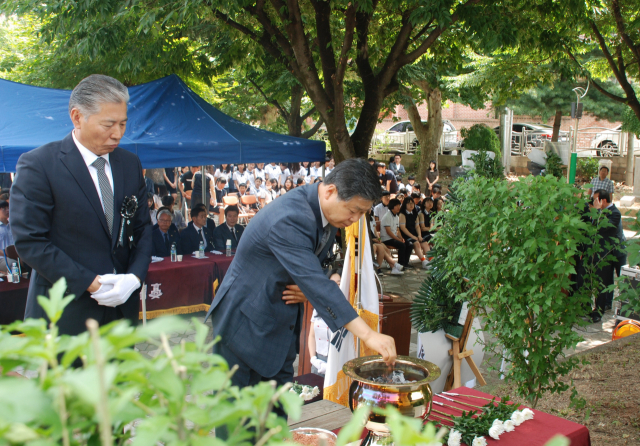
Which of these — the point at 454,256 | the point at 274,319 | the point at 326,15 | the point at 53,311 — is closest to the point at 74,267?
the point at 274,319

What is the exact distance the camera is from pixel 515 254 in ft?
11.0

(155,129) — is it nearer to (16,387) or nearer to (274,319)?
(274,319)

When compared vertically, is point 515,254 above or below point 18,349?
below

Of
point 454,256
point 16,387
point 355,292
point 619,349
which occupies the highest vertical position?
point 16,387

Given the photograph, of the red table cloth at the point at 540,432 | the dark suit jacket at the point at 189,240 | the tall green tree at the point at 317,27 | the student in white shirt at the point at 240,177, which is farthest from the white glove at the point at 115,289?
the student in white shirt at the point at 240,177

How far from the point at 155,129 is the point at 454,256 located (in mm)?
4686

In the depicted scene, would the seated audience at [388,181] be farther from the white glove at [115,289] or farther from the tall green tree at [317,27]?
the white glove at [115,289]

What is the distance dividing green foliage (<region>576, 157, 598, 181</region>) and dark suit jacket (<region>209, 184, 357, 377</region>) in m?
19.4

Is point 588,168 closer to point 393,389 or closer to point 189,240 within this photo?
point 189,240

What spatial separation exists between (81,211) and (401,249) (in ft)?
27.2

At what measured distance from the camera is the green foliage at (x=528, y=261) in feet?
10.6

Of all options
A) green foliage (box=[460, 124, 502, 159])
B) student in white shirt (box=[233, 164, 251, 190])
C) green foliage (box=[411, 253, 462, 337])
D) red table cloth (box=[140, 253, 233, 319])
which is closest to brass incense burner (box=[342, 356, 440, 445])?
green foliage (box=[411, 253, 462, 337])

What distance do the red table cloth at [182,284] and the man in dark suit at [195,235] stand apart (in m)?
0.63

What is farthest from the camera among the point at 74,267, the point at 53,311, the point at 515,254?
the point at 515,254
